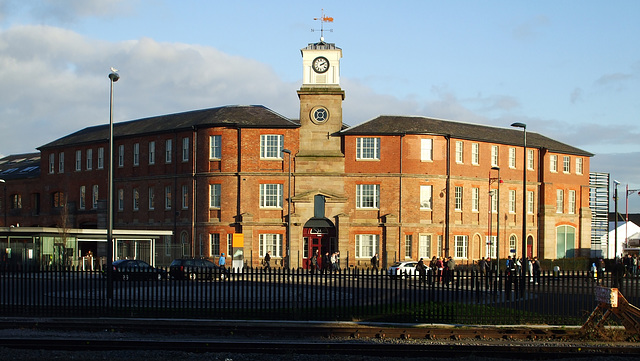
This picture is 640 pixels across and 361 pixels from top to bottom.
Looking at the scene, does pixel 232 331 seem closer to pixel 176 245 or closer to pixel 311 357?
pixel 311 357

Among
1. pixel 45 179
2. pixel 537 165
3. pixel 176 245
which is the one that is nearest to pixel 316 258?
pixel 176 245

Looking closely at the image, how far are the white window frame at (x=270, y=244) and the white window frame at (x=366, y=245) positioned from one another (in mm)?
5782

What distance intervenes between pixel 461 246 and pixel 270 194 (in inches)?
599

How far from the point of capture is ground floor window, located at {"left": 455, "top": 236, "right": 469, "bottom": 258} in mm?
53625

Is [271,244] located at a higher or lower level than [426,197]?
lower

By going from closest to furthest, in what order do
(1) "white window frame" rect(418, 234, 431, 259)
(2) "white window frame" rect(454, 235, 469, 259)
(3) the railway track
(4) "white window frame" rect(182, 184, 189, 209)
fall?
(3) the railway track, (1) "white window frame" rect(418, 234, 431, 259), (2) "white window frame" rect(454, 235, 469, 259), (4) "white window frame" rect(182, 184, 189, 209)

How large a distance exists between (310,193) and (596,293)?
34.0 metres

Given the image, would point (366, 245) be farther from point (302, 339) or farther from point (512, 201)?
point (302, 339)

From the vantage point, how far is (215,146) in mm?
53125

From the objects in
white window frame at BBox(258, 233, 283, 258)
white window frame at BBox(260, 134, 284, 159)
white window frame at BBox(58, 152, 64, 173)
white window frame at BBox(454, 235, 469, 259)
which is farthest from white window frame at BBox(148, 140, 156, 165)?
white window frame at BBox(454, 235, 469, 259)

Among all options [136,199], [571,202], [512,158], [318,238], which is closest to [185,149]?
[136,199]

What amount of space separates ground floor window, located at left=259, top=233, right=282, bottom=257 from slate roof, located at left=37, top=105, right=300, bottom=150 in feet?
27.1

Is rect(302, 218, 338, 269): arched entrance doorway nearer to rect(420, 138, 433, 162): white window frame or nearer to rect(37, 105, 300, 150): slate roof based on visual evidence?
rect(37, 105, 300, 150): slate roof

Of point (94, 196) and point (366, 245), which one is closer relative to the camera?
point (366, 245)
